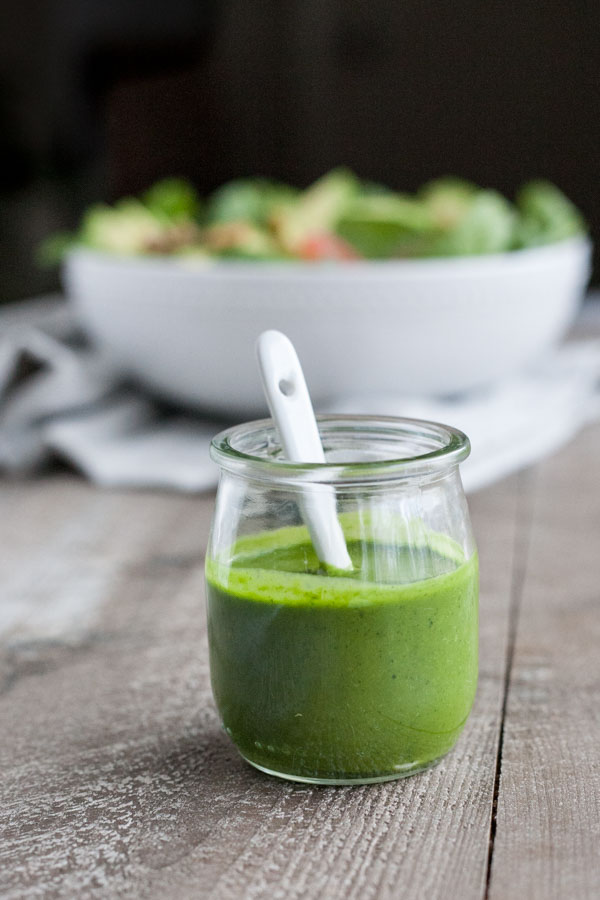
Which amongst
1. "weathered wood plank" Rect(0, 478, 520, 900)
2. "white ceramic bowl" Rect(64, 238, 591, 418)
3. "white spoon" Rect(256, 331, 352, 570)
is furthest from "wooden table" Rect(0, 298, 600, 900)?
"white ceramic bowl" Rect(64, 238, 591, 418)

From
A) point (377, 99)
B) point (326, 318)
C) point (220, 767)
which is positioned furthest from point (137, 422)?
point (377, 99)

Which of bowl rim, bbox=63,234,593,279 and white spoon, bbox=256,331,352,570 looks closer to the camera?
white spoon, bbox=256,331,352,570

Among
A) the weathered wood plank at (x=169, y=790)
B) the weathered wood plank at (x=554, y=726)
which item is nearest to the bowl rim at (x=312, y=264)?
the weathered wood plank at (x=554, y=726)

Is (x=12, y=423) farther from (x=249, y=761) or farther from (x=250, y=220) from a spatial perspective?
(x=249, y=761)

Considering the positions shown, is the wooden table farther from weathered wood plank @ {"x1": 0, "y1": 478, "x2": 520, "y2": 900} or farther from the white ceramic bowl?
the white ceramic bowl

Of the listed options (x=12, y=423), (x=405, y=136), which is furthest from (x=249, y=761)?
(x=405, y=136)

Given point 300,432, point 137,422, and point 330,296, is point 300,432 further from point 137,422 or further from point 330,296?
point 137,422

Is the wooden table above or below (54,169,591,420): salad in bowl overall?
below
